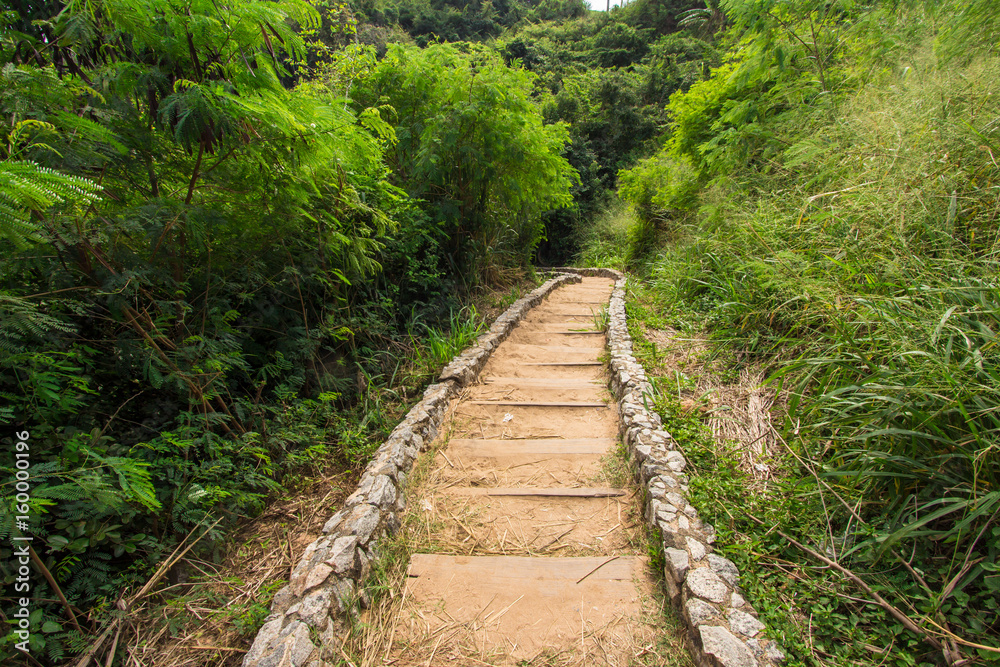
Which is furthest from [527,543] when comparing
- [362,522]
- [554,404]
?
[554,404]

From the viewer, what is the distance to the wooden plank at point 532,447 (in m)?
2.93

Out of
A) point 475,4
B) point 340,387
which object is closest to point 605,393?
point 340,387

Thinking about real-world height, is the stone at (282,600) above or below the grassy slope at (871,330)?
below

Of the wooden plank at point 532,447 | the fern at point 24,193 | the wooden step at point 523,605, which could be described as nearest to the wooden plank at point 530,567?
the wooden step at point 523,605

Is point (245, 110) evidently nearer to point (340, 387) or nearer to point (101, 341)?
point (101, 341)

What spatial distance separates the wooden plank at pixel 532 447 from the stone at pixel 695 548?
0.95 metres

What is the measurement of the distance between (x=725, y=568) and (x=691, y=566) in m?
0.14

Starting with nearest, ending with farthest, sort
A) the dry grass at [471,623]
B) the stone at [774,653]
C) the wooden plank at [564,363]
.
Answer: the stone at [774,653] < the dry grass at [471,623] < the wooden plank at [564,363]

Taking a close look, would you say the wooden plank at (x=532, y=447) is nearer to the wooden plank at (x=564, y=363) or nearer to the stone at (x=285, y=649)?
the wooden plank at (x=564, y=363)

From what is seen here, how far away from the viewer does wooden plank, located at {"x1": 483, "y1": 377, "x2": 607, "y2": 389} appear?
3.86m

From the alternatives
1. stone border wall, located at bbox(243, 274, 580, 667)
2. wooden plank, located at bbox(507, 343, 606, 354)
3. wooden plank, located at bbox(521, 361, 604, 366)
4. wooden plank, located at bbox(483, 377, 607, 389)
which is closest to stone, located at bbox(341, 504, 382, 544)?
stone border wall, located at bbox(243, 274, 580, 667)

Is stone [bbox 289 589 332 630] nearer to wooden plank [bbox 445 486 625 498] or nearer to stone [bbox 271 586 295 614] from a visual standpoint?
stone [bbox 271 586 295 614]

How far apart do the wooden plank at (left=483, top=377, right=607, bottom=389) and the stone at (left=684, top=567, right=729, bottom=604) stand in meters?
2.10

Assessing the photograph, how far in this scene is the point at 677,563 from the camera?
6.08 ft
